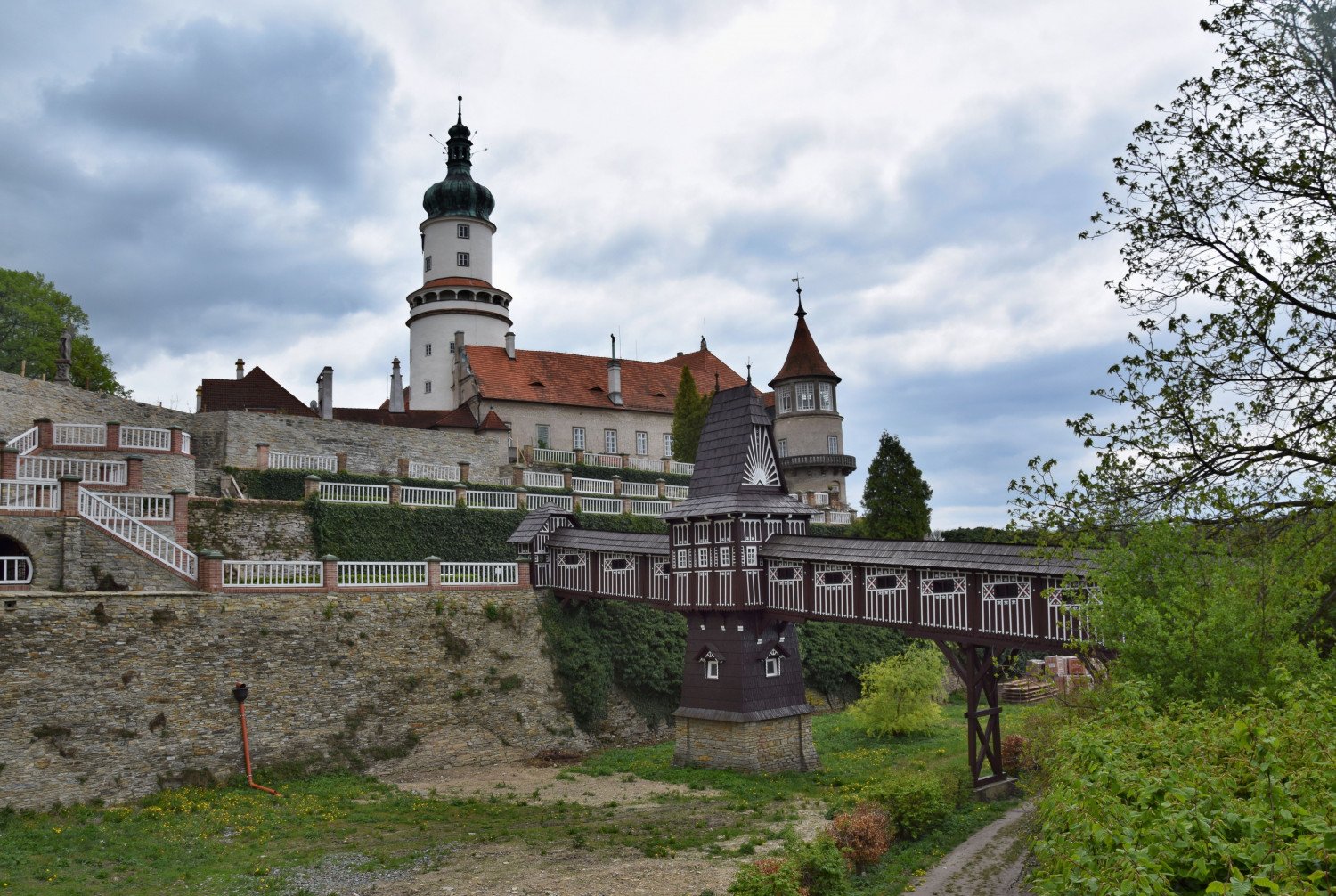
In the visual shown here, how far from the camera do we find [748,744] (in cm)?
2428

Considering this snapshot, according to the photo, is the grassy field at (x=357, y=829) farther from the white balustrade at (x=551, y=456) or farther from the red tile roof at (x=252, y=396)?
the red tile roof at (x=252, y=396)

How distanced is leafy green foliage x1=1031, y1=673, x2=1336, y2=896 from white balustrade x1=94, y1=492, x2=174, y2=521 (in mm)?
23326

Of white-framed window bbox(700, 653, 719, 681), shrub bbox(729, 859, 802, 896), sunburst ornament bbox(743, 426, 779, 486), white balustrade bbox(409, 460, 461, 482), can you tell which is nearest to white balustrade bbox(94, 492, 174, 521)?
white balustrade bbox(409, 460, 461, 482)

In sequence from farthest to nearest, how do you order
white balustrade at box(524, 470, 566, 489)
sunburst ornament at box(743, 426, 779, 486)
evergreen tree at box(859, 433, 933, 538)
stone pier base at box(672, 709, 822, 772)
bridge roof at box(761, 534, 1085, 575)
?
evergreen tree at box(859, 433, 933, 538) < white balustrade at box(524, 470, 566, 489) < sunburst ornament at box(743, 426, 779, 486) < stone pier base at box(672, 709, 822, 772) < bridge roof at box(761, 534, 1085, 575)

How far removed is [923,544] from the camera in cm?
2150

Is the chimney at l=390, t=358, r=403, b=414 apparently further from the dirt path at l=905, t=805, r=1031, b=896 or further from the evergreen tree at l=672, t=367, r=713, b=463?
the dirt path at l=905, t=805, r=1031, b=896

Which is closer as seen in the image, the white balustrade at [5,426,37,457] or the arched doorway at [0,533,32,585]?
the arched doorway at [0,533,32,585]

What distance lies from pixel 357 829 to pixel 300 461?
1793cm

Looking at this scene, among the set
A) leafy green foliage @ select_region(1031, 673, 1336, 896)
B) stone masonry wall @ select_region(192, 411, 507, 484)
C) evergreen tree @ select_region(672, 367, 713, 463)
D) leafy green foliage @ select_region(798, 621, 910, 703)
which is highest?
evergreen tree @ select_region(672, 367, 713, 463)

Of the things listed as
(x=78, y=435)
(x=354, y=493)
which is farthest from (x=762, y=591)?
(x=78, y=435)

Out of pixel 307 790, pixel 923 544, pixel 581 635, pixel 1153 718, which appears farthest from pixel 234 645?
pixel 1153 718

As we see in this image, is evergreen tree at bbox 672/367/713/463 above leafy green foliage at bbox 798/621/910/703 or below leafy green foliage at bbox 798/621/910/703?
above

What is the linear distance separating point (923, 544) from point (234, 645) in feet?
55.9

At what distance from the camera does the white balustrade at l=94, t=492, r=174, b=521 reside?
2359 cm
